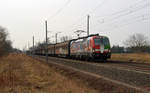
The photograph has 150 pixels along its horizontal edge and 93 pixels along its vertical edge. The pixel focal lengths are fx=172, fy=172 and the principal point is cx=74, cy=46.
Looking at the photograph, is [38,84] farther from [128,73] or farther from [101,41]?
[101,41]

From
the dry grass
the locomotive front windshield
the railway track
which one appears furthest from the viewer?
the locomotive front windshield

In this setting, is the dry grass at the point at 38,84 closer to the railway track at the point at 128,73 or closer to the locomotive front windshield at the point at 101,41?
the railway track at the point at 128,73

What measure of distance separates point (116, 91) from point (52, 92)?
9.91 ft

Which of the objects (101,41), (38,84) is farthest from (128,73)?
(101,41)

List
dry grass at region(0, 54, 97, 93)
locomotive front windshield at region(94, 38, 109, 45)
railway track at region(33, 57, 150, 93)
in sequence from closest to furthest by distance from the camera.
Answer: dry grass at region(0, 54, 97, 93)
railway track at region(33, 57, 150, 93)
locomotive front windshield at region(94, 38, 109, 45)

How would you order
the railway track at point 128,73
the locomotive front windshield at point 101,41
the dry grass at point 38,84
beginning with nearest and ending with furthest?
the dry grass at point 38,84, the railway track at point 128,73, the locomotive front windshield at point 101,41

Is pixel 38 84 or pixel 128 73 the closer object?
pixel 38 84

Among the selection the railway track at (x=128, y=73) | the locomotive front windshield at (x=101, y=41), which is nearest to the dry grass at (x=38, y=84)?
the railway track at (x=128, y=73)

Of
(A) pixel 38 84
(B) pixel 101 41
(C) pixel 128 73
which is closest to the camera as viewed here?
(A) pixel 38 84

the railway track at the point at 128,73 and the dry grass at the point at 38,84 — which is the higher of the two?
the railway track at the point at 128,73

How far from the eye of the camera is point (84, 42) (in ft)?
85.6

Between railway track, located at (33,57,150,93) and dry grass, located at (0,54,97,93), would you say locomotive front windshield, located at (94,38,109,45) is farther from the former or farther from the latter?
dry grass, located at (0,54,97,93)

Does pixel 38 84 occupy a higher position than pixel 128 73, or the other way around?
pixel 128 73

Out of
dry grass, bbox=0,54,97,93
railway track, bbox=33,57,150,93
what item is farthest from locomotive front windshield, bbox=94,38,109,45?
dry grass, bbox=0,54,97,93
